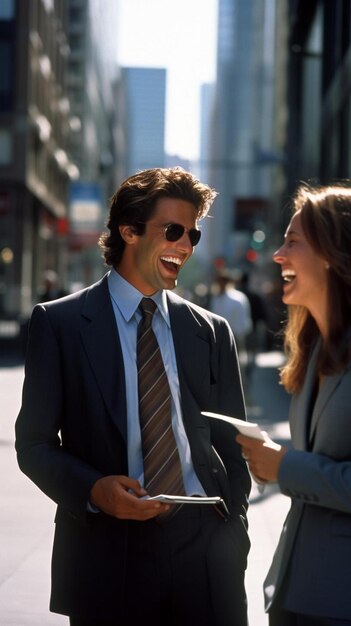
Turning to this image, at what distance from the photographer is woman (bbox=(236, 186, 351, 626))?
2.87 metres

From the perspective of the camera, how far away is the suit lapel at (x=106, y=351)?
11.2 ft

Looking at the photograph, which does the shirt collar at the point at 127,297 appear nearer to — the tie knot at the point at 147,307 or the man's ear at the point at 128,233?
the tie knot at the point at 147,307

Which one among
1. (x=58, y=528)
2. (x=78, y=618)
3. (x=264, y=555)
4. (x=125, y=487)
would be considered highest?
(x=125, y=487)

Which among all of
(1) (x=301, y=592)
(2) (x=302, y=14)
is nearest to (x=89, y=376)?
(1) (x=301, y=592)

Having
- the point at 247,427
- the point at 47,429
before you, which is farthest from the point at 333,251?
the point at 47,429

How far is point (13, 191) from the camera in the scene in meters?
53.0

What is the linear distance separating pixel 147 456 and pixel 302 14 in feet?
119

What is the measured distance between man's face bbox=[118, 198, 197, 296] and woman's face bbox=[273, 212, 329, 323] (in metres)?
0.57

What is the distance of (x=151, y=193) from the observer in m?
3.61

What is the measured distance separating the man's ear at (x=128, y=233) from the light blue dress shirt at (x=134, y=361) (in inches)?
4.6

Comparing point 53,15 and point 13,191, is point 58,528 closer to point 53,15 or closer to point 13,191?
point 13,191

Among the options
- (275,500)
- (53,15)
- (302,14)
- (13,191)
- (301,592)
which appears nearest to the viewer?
(301,592)

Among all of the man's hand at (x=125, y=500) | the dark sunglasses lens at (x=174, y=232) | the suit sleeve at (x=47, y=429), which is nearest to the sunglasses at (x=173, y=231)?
the dark sunglasses lens at (x=174, y=232)

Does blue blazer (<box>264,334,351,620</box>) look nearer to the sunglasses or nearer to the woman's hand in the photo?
the woman's hand
